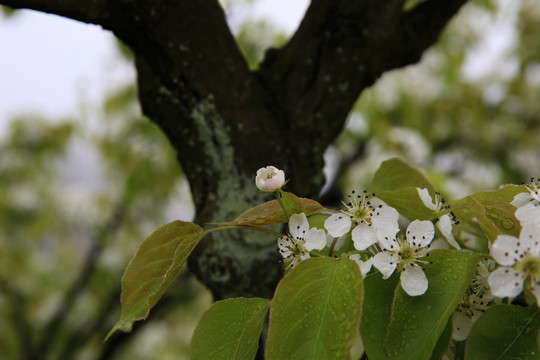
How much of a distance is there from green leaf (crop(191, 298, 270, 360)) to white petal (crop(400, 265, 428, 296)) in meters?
0.08

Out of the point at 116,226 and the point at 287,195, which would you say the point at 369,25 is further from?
the point at 116,226

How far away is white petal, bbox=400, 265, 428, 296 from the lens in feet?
0.95

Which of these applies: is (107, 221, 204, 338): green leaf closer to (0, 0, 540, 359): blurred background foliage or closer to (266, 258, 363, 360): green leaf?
(266, 258, 363, 360): green leaf

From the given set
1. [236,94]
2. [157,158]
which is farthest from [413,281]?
[157,158]

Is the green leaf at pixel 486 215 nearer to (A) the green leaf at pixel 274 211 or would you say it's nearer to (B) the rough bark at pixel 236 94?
(A) the green leaf at pixel 274 211

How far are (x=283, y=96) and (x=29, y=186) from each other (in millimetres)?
2299

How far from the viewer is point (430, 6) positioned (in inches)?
25.8

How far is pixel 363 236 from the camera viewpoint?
318mm

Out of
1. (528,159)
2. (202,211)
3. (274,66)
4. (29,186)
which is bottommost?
(29,186)

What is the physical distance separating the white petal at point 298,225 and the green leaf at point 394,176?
0.13m

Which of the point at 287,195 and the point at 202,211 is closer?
the point at 287,195

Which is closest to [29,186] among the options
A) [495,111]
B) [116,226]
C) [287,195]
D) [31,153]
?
[31,153]

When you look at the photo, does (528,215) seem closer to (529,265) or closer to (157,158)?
(529,265)

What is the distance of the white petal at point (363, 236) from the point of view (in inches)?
12.3
